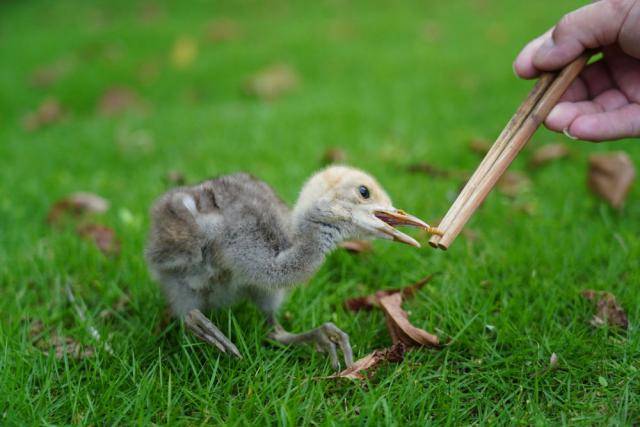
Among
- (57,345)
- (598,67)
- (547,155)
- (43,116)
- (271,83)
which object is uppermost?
(598,67)

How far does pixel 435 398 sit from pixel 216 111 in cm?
519

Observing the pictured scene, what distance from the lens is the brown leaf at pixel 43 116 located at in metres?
7.41

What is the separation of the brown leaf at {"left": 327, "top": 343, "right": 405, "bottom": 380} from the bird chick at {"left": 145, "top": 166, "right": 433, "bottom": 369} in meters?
0.06

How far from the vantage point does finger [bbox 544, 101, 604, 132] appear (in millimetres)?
2964

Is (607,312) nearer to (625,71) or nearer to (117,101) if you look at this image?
(625,71)

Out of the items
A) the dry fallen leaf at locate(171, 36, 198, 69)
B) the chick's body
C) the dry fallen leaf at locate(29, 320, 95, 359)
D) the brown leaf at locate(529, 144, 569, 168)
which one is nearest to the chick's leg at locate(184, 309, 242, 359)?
the chick's body

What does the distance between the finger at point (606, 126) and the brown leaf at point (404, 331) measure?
1.28 meters

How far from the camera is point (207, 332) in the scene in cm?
250

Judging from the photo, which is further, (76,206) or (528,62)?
(76,206)

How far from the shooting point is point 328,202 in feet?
8.33

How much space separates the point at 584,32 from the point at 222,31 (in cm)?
856

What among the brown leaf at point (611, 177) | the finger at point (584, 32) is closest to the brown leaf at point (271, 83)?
the brown leaf at point (611, 177)

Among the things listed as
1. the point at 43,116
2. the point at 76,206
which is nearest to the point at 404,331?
the point at 76,206

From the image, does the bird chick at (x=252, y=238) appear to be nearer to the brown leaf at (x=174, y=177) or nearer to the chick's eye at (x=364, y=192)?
the chick's eye at (x=364, y=192)
